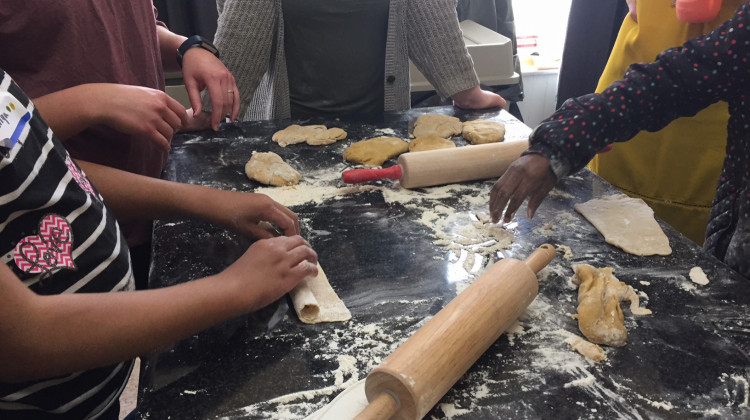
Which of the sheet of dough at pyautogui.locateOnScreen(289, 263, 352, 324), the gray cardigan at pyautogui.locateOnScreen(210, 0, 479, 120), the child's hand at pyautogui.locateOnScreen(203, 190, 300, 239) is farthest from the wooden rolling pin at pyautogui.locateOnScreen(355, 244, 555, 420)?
the gray cardigan at pyautogui.locateOnScreen(210, 0, 479, 120)

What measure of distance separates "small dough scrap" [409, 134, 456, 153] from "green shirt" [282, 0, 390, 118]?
1.86 feet

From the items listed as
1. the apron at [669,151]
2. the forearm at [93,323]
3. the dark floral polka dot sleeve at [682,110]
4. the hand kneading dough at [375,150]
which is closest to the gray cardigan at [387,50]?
the hand kneading dough at [375,150]

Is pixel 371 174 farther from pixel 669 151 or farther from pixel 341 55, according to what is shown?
pixel 669 151

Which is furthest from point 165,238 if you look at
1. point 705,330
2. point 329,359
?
point 705,330

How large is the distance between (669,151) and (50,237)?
1.92 m

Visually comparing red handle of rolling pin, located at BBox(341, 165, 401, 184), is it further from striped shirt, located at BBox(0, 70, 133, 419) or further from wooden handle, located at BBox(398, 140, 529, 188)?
striped shirt, located at BBox(0, 70, 133, 419)

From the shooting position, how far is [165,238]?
1253mm

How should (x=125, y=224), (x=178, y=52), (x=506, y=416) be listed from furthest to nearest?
(x=178, y=52) < (x=125, y=224) < (x=506, y=416)

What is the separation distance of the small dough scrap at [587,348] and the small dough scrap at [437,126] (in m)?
1.00

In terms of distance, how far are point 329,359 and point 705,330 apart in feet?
2.29

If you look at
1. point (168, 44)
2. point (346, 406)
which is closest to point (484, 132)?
point (168, 44)

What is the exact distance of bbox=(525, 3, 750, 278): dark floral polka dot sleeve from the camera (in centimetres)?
123

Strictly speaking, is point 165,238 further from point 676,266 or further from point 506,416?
point 676,266

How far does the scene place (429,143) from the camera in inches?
67.1
